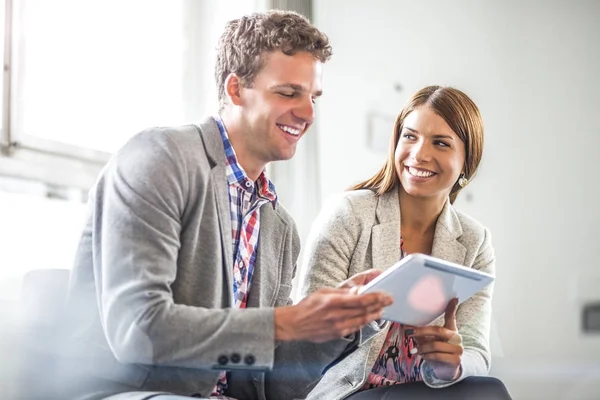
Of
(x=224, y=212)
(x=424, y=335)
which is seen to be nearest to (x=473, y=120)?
(x=424, y=335)

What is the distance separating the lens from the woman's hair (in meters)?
1.95

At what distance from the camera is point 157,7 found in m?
2.44

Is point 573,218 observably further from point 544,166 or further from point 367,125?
point 367,125

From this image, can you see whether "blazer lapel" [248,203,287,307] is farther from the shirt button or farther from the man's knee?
the man's knee

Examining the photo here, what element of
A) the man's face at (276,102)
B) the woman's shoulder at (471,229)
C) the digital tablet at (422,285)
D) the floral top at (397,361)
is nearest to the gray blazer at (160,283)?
the man's face at (276,102)

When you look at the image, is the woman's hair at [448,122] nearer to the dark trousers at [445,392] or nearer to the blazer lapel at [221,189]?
the dark trousers at [445,392]

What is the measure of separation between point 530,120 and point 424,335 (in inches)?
62.2

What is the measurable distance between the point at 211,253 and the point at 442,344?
23.1 inches

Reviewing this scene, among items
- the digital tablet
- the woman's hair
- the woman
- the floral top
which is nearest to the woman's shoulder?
the woman

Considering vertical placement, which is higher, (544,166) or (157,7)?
(157,7)

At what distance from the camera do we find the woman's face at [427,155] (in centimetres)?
193

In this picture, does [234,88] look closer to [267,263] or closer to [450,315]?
[267,263]

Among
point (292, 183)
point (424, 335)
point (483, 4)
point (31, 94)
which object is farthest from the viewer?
point (483, 4)

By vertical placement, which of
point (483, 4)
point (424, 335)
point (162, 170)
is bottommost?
point (424, 335)
